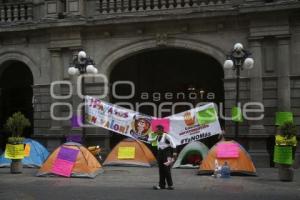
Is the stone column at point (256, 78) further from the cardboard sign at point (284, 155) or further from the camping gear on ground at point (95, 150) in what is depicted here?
the camping gear on ground at point (95, 150)

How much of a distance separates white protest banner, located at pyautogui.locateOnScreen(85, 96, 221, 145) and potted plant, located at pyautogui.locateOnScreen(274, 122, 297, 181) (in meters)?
2.95

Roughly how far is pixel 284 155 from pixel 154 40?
775cm

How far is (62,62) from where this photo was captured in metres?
21.9

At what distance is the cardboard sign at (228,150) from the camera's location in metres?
16.3

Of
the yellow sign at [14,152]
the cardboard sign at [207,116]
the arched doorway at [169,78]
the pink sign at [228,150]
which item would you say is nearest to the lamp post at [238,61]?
the cardboard sign at [207,116]

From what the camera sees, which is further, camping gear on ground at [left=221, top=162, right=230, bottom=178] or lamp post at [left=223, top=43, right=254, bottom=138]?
lamp post at [left=223, top=43, right=254, bottom=138]

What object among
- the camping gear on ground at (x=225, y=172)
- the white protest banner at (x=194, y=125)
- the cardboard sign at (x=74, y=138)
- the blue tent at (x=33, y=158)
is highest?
the white protest banner at (x=194, y=125)

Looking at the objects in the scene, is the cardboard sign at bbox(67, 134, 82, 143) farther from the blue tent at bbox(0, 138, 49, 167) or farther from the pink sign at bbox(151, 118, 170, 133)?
the pink sign at bbox(151, 118, 170, 133)

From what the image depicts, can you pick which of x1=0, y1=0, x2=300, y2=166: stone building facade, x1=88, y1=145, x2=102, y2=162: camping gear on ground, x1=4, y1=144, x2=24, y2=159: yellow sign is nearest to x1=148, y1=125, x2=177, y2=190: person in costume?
x1=4, y1=144, x2=24, y2=159: yellow sign

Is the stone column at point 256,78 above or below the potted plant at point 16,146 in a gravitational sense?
above

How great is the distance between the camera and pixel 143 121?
1912 cm

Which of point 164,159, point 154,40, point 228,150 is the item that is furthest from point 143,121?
point 164,159

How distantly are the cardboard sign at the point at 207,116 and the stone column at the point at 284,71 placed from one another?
2644 millimetres

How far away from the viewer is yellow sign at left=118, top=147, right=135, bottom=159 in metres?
19.1
